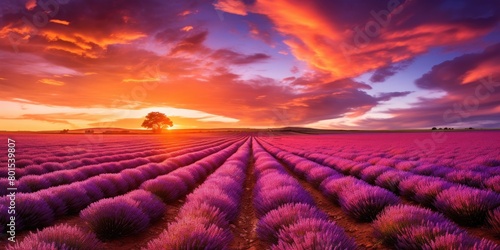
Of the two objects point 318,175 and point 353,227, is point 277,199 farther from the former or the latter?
point 318,175

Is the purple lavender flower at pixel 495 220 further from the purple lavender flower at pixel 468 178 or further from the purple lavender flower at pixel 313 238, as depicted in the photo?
the purple lavender flower at pixel 468 178

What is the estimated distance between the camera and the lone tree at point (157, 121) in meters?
90.3

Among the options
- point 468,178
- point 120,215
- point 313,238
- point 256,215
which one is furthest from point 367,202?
point 468,178

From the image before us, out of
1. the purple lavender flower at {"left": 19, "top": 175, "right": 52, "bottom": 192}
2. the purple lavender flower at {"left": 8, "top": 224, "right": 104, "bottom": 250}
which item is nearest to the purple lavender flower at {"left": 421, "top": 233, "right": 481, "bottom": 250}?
the purple lavender flower at {"left": 8, "top": 224, "right": 104, "bottom": 250}

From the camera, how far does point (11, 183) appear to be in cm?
653

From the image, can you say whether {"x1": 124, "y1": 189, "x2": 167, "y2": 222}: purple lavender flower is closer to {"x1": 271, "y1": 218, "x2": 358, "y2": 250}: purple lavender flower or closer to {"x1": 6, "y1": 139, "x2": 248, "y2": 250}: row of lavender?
{"x1": 6, "y1": 139, "x2": 248, "y2": 250}: row of lavender

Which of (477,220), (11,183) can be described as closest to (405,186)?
(477,220)

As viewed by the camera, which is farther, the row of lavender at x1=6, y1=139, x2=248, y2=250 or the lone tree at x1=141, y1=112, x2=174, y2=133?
the lone tree at x1=141, y1=112, x2=174, y2=133

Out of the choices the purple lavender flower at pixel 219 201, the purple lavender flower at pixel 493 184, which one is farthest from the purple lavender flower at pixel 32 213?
the purple lavender flower at pixel 493 184

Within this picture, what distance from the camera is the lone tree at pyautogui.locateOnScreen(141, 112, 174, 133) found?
3556 inches

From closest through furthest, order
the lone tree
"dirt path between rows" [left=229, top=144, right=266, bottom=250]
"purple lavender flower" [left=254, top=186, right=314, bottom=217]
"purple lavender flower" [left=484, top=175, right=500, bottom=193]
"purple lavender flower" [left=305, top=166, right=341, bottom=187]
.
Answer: "dirt path between rows" [left=229, top=144, right=266, bottom=250]
"purple lavender flower" [left=254, top=186, right=314, bottom=217]
"purple lavender flower" [left=484, top=175, right=500, bottom=193]
"purple lavender flower" [left=305, top=166, right=341, bottom=187]
the lone tree

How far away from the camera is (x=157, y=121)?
9194cm

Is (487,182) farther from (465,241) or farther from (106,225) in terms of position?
(106,225)

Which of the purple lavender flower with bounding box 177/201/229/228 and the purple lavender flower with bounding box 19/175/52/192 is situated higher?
the purple lavender flower with bounding box 177/201/229/228
